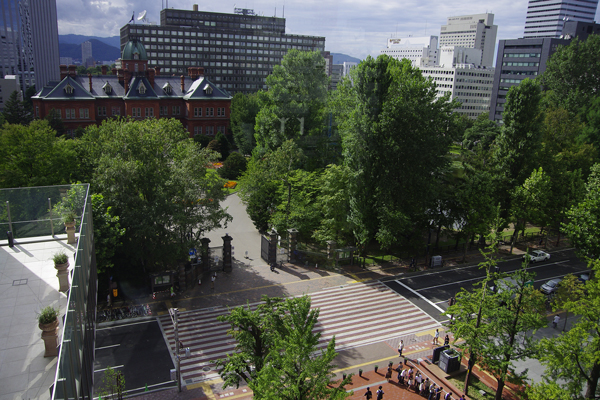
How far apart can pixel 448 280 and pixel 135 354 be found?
26425mm

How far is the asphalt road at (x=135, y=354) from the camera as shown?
23.6 meters

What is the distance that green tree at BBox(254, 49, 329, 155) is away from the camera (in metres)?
51.7

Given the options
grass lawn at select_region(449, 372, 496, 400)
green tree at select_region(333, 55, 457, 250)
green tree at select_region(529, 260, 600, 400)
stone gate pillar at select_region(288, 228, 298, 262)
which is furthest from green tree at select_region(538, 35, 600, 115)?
green tree at select_region(529, 260, 600, 400)

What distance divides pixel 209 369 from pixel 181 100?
67595 millimetres

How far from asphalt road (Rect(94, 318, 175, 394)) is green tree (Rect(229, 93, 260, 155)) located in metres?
46.3

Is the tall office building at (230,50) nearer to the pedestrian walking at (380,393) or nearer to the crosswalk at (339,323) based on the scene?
the crosswalk at (339,323)

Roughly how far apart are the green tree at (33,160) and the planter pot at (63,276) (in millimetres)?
25498

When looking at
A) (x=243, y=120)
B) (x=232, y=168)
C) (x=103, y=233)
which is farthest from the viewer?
(x=243, y=120)

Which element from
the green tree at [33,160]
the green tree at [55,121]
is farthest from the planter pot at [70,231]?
the green tree at [55,121]

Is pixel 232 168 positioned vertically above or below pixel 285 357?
below

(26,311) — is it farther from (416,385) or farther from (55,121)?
(55,121)

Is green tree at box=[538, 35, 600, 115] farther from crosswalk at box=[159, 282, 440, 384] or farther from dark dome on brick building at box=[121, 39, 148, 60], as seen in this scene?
dark dome on brick building at box=[121, 39, 148, 60]


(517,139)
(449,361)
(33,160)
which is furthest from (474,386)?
(33,160)

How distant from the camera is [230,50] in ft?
427
